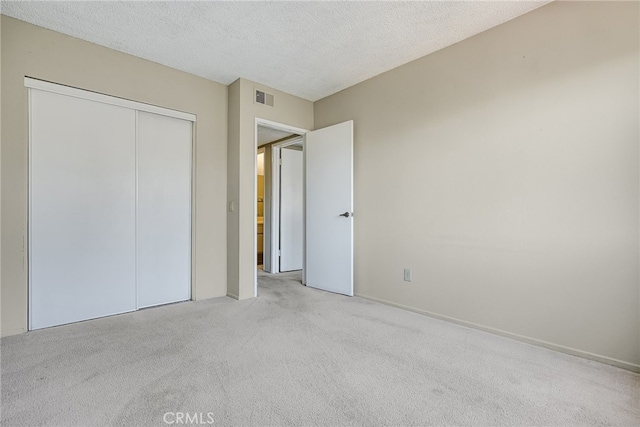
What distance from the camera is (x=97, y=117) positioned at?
8.85 feet

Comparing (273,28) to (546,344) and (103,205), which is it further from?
(546,344)

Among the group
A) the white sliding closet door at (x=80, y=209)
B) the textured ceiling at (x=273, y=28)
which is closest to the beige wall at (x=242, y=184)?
the textured ceiling at (x=273, y=28)

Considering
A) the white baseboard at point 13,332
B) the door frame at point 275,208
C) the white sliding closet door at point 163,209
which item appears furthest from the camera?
the door frame at point 275,208

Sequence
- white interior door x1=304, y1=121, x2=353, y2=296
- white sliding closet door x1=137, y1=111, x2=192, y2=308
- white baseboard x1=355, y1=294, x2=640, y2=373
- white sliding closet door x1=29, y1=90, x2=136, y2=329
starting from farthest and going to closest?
white interior door x1=304, y1=121, x2=353, y2=296 < white sliding closet door x1=137, y1=111, x2=192, y2=308 < white sliding closet door x1=29, y1=90, x2=136, y2=329 < white baseboard x1=355, y1=294, x2=640, y2=373

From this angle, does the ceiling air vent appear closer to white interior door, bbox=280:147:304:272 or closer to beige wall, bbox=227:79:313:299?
beige wall, bbox=227:79:313:299

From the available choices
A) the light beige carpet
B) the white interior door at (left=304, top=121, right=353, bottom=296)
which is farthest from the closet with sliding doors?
the white interior door at (left=304, top=121, right=353, bottom=296)

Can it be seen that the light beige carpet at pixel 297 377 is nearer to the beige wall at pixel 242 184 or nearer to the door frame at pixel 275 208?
the beige wall at pixel 242 184

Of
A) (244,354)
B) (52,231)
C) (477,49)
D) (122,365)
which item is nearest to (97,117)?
(52,231)

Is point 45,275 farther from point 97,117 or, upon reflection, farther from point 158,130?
point 158,130

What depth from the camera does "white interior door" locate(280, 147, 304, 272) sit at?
4934 millimetres

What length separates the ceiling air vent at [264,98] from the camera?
349cm

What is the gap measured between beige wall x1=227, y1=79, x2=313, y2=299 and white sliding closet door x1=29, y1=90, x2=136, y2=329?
953mm

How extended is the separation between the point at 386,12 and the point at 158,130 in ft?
7.76

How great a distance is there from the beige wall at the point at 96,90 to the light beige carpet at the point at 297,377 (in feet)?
2.22
